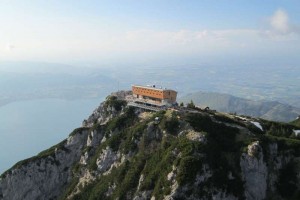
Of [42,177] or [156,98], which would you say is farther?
[42,177]

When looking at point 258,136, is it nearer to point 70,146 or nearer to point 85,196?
point 85,196

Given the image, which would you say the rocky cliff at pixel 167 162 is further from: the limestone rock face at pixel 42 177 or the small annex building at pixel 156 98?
the small annex building at pixel 156 98

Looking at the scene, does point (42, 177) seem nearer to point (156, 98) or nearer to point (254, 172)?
point (156, 98)

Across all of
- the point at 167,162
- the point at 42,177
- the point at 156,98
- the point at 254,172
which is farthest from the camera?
the point at 42,177

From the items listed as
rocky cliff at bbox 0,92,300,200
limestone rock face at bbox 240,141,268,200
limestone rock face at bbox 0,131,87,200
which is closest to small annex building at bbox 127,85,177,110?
rocky cliff at bbox 0,92,300,200

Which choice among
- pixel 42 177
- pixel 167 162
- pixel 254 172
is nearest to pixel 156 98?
pixel 167 162

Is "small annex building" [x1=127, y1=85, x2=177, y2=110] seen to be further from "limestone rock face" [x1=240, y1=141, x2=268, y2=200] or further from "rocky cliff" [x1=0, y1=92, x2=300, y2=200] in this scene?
"limestone rock face" [x1=240, y1=141, x2=268, y2=200]

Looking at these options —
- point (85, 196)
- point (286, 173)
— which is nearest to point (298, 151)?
point (286, 173)
